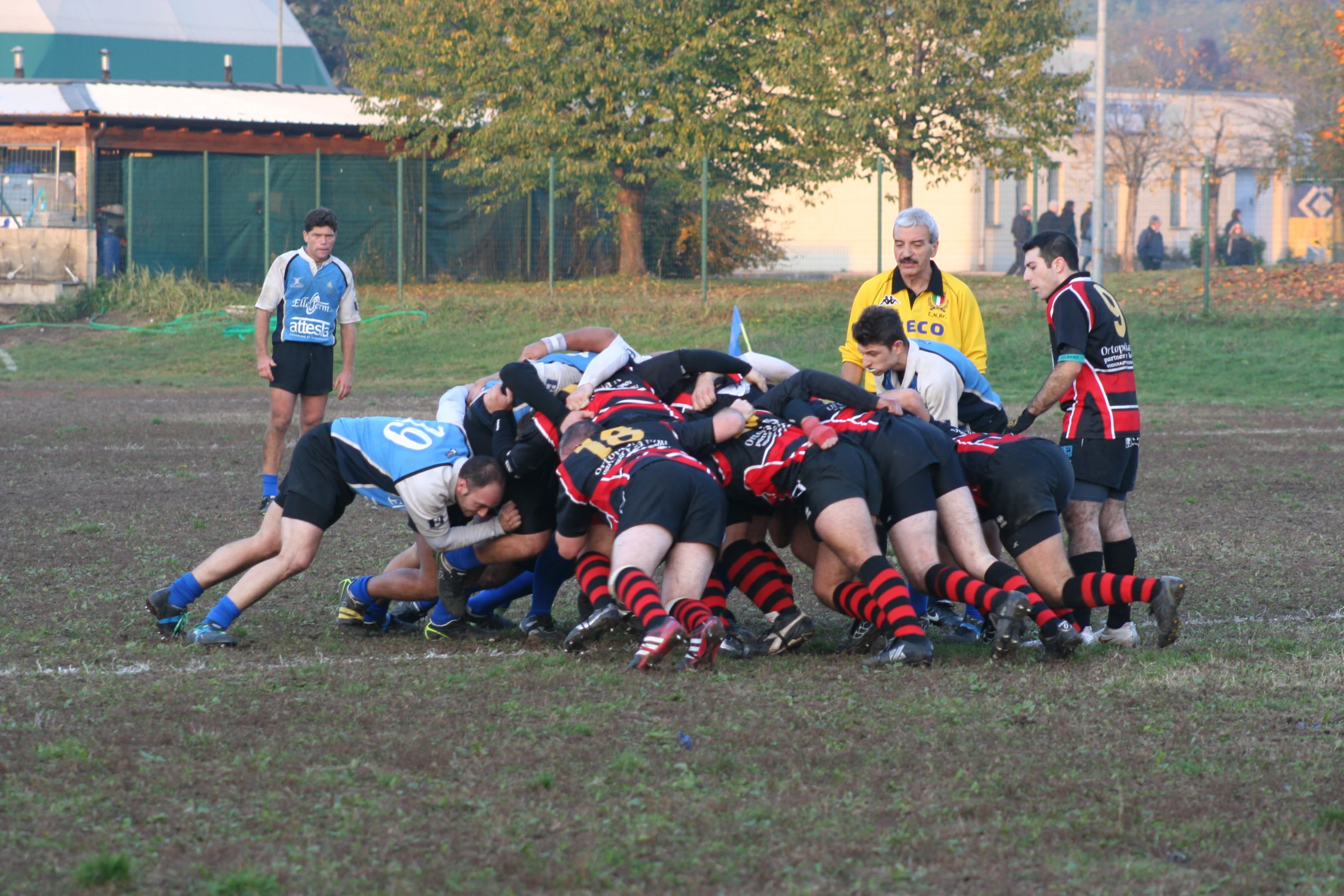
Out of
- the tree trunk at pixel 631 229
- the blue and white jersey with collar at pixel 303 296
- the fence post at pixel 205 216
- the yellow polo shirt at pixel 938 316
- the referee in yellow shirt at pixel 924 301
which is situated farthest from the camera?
the fence post at pixel 205 216

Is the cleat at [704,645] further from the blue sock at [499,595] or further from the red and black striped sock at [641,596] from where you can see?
the blue sock at [499,595]

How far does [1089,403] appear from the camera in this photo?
6320mm

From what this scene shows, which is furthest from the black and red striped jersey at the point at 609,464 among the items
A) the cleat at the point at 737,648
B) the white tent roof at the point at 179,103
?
the white tent roof at the point at 179,103

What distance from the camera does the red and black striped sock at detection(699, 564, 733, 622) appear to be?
6133mm

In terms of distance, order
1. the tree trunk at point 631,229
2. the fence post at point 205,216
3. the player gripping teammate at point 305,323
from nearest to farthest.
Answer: the player gripping teammate at point 305,323, the tree trunk at point 631,229, the fence post at point 205,216

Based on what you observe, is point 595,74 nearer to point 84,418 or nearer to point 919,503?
point 84,418

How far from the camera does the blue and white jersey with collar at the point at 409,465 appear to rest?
5.81m

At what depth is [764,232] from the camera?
105 feet

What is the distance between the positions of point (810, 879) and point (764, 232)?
2908 cm

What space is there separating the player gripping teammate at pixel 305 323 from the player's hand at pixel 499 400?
12.9 feet

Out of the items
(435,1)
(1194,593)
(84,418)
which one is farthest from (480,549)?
(435,1)

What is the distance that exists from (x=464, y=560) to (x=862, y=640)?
1.75 m

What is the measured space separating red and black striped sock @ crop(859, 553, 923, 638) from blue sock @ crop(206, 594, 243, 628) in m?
2.61

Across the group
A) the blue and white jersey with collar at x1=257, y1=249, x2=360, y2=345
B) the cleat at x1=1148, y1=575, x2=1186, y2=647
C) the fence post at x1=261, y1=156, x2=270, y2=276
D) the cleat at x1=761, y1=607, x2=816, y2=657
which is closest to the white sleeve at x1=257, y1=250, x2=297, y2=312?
the blue and white jersey with collar at x1=257, y1=249, x2=360, y2=345
